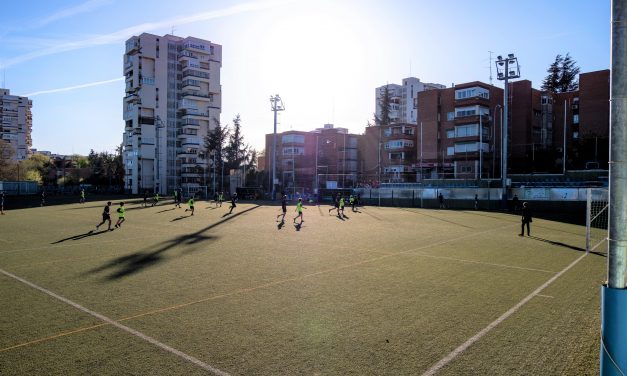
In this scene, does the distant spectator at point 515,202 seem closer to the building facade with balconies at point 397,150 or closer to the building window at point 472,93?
the building window at point 472,93

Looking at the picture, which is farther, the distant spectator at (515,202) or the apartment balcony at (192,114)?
the apartment balcony at (192,114)

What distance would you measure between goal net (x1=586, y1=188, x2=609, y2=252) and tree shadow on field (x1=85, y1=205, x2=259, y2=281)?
15.7 metres

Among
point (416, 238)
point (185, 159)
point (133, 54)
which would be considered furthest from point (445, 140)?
point (133, 54)

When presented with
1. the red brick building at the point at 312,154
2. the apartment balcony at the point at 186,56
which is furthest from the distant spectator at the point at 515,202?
the apartment balcony at the point at 186,56

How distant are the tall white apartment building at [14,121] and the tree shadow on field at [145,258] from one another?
148 m

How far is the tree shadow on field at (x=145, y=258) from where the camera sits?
13.3 m

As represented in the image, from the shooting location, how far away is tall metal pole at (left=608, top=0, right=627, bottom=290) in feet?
14.7

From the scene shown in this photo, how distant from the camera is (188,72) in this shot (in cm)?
9894

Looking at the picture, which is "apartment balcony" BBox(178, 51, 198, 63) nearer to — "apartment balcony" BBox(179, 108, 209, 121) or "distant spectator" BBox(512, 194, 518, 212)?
"apartment balcony" BBox(179, 108, 209, 121)

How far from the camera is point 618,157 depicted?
4.48 metres

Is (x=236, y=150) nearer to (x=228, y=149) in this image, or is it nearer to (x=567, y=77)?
(x=228, y=149)

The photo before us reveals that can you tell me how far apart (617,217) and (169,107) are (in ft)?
349

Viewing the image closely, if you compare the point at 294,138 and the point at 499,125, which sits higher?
the point at 294,138

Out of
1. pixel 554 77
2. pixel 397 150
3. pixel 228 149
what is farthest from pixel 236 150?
pixel 554 77
